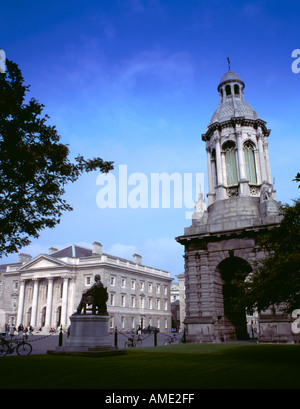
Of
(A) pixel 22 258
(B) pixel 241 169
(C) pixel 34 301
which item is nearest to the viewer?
(B) pixel 241 169

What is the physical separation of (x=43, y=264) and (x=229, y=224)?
1725 inches

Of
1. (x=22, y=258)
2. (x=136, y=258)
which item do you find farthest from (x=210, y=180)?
(x=22, y=258)

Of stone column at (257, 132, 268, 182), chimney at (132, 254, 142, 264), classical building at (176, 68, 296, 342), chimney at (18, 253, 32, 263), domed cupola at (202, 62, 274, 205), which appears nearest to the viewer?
classical building at (176, 68, 296, 342)

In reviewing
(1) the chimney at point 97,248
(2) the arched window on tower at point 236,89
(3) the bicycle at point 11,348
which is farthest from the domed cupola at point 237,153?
(1) the chimney at point 97,248

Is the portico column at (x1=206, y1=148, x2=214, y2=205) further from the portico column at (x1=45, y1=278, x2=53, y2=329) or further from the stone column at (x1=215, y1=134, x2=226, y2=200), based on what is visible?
the portico column at (x1=45, y1=278, x2=53, y2=329)

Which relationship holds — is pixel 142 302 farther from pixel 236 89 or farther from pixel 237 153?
pixel 236 89

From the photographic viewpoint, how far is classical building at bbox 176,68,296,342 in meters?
25.3

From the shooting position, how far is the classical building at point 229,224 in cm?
2533

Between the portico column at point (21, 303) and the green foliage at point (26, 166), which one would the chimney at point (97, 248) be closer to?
the portico column at point (21, 303)

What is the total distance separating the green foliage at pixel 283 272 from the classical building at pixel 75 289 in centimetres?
4297

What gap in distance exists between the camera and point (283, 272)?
12.9 metres

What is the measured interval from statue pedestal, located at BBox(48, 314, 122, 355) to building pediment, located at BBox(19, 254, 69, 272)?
44.4 meters

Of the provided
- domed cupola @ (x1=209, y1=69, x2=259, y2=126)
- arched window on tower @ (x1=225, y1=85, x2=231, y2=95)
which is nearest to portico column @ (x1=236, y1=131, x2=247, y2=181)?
domed cupola @ (x1=209, y1=69, x2=259, y2=126)
